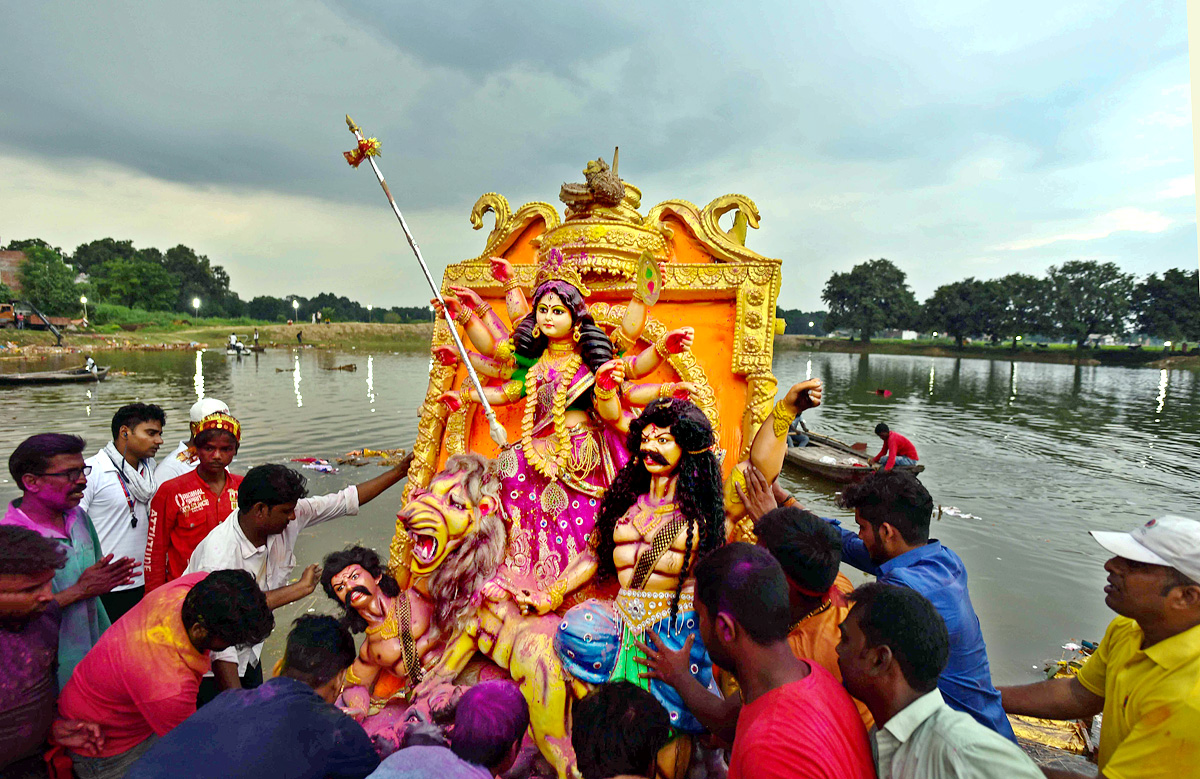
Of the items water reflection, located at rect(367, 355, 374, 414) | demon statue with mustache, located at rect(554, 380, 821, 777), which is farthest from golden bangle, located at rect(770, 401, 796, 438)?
water reflection, located at rect(367, 355, 374, 414)

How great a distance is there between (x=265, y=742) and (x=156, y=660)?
2.66ft

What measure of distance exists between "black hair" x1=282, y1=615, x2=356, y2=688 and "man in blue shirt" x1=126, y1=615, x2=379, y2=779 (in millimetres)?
418

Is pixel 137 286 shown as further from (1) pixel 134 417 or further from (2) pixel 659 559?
(2) pixel 659 559

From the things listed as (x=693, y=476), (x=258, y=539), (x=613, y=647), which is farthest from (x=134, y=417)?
(x=693, y=476)

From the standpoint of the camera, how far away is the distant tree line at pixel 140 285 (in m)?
43.8

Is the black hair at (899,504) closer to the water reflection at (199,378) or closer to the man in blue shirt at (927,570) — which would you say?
the man in blue shirt at (927,570)

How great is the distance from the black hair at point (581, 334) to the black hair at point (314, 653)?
199 centimetres

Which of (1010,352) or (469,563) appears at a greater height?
(1010,352)

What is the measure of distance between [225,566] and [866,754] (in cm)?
303

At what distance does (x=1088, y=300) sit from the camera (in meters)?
→ 48.1

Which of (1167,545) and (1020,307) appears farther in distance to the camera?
(1020,307)

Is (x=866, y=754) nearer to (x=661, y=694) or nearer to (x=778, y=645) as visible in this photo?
(x=778, y=645)

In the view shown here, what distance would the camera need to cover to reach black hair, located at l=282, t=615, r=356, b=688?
7.24 ft

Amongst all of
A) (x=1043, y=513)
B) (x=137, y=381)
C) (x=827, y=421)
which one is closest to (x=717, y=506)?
(x=1043, y=513)
